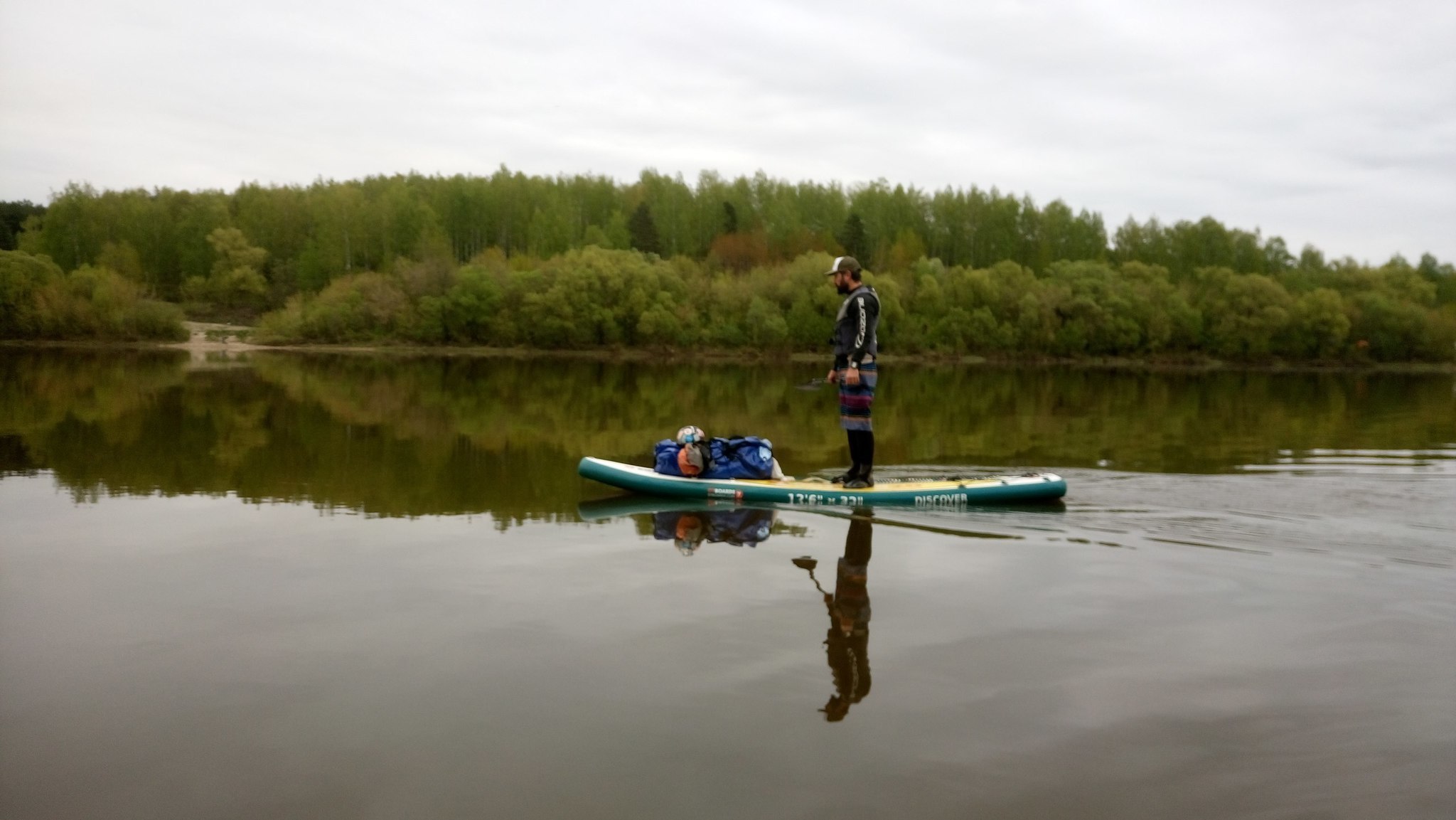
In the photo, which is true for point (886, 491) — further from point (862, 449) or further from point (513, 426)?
point (513, 426)

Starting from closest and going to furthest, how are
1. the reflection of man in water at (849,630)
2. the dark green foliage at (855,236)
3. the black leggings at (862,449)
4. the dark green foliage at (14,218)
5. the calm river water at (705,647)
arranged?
the calm river water at (705,647) → the reflection of man in water at (849,630) → the black leggings at (862,449) → the dark green foliage at (855,236) → the dark green foliage at (14,218)

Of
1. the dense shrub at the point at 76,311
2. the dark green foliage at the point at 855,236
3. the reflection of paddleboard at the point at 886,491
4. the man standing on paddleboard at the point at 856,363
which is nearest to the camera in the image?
the reflection of paddleboard at the point at 886,491

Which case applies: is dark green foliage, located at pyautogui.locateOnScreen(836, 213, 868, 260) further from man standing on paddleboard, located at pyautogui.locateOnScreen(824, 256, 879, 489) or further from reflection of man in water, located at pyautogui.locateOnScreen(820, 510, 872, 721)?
reflection of man in water, located at pyautogui.locateOnScreen(820, 510, 872, 721)

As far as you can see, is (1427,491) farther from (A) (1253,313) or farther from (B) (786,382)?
(A) (1253,313)

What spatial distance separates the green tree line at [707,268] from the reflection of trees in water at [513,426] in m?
29.5

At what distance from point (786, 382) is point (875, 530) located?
108ft

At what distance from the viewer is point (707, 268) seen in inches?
3243

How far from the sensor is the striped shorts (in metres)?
11.3

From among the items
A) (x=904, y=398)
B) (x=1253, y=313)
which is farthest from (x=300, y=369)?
(x=1253, y=313)

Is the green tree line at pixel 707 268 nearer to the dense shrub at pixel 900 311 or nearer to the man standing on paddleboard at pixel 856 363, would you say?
the dense shrub at pixel 900 311

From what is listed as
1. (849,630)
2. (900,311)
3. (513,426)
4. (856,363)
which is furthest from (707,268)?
(849,630)

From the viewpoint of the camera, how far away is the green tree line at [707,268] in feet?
234

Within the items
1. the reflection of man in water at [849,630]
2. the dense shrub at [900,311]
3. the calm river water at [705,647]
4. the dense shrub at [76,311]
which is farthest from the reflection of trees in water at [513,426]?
the dense shrub at [900,311]

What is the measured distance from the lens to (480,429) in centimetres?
1898
